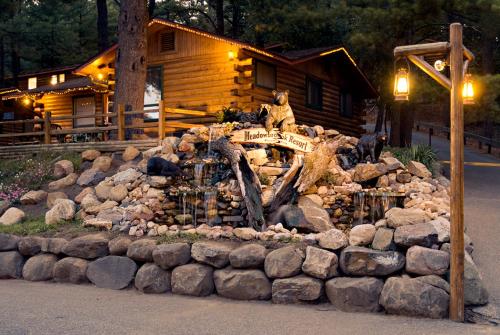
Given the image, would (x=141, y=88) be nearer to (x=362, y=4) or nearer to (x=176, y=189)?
(x=176, y=189)

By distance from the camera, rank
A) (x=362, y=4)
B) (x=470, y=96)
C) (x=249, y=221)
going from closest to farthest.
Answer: (x=470, y=96) < (x=249, y=221) < (x=362, y=4)

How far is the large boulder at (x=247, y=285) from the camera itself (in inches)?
339

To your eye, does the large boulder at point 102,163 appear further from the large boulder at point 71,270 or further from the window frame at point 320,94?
the window frame at point 320,94

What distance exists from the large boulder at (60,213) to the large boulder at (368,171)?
20.8 ft

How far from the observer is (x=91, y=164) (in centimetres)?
1499

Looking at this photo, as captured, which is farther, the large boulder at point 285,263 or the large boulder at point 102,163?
the large boulder at point 102,163

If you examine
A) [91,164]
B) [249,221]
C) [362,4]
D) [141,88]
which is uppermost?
[362,4]

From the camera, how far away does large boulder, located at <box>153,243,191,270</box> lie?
30.0ft

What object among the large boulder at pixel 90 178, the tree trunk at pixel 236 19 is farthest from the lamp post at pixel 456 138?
the tree trunk at pixel 236 19

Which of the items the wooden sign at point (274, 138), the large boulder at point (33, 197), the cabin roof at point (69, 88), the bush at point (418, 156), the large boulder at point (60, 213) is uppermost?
the cabin roof at point (69, 88)

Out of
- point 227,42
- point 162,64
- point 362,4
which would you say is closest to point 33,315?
point 227,42

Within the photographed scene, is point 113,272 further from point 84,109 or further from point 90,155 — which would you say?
point 84,109

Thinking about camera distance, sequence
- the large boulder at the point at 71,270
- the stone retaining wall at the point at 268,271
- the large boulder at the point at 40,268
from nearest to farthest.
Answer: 1. the stone retaining wall at the point at 268,271
2. the large boulder at the point at 71,270
3. the large boulder at the point at 40,268

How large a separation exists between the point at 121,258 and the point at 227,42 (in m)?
11.2
